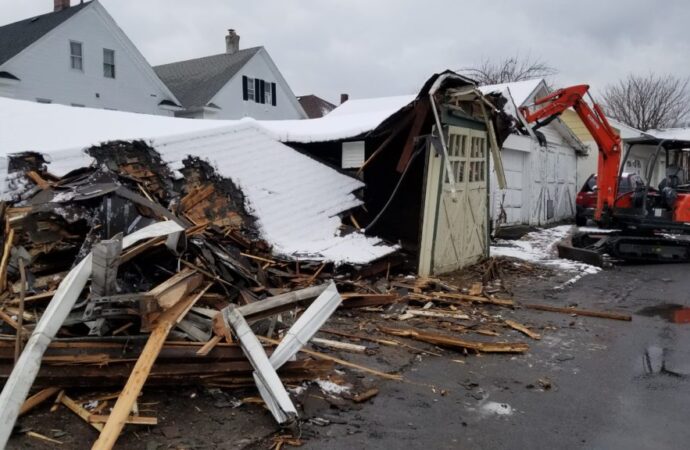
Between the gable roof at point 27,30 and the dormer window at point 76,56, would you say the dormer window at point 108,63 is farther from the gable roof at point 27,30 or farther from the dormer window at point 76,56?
the gable roof at point 27,30

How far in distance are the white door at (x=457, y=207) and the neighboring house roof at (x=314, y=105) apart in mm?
36745

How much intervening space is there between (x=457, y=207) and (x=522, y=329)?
3756 millimetres

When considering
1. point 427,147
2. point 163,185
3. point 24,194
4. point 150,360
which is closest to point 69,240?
point 24,194

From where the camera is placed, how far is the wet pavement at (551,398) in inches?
152

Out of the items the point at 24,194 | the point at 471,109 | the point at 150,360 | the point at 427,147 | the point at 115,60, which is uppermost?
the point at 115,60

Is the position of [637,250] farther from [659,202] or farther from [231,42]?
[231,42]

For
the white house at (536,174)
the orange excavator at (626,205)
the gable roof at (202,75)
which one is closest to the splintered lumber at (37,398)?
the orange excavator at (626,205)

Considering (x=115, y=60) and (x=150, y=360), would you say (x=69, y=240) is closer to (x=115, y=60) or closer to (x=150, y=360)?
(x=150, y=360)

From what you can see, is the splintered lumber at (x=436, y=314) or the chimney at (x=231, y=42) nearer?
the splintered lumber at (x=436, y=314)

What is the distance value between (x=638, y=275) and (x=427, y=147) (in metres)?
5.56

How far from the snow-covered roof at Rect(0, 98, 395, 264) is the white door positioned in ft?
3.15

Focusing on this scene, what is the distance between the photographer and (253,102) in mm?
29844

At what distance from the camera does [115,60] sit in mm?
23453

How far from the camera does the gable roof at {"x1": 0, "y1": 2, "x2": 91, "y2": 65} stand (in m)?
20.3
